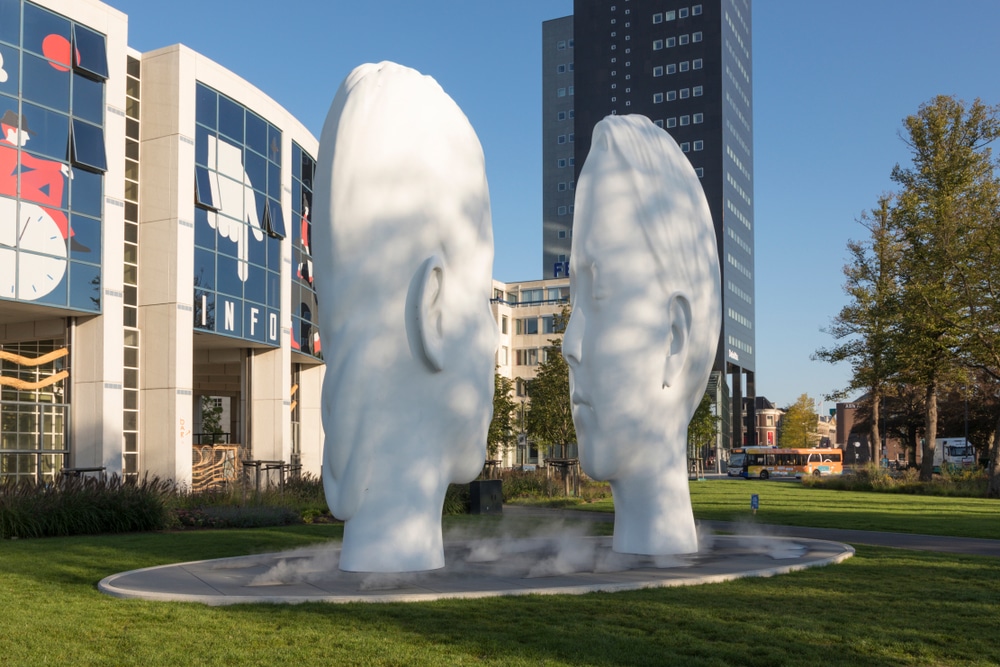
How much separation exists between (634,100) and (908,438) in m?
48.3

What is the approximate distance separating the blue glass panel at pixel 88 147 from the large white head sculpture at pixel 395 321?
57.2 feet

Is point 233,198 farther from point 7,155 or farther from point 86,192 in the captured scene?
point 7,155

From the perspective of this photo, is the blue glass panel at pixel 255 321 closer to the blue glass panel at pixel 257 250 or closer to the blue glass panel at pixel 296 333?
the blue glass panel at pixel 257 250

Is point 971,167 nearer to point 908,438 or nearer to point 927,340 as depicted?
point 927,340

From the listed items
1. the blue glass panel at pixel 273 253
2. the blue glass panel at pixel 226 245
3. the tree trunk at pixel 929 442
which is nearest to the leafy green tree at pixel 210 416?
the blue glass panel at pixel 273 253

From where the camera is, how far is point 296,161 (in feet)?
119

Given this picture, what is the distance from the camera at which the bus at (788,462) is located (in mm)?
63500

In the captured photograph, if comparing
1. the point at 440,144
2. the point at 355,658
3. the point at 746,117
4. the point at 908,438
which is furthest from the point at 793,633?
the point at 746,117

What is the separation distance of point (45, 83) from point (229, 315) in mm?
9282

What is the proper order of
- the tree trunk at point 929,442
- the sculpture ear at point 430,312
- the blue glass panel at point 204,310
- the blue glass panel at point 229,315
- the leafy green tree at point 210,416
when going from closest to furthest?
the sculpture ear at point 430,312 < the blue glass panel at point 204,310 < the blue glass panel at point 229,315 < the tree trunk at point 929,442 < the leafy green tree at point 210,416

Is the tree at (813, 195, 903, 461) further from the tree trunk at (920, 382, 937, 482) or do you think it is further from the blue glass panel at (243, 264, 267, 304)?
the blue glass panel at (243, 264, 267, 304)

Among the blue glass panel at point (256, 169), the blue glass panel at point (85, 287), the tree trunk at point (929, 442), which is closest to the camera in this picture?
the blue glass panel at point (85, 287)

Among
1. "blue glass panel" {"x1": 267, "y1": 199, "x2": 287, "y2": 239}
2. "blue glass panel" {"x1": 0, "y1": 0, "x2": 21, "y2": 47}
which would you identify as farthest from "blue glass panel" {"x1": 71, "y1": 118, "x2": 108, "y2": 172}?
"blue glass panel" {"x1": 267, "y1": 199, "x2": 287, "y2": 239}

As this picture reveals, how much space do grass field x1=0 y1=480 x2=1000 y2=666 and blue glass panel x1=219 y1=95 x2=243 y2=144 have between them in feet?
74.5
